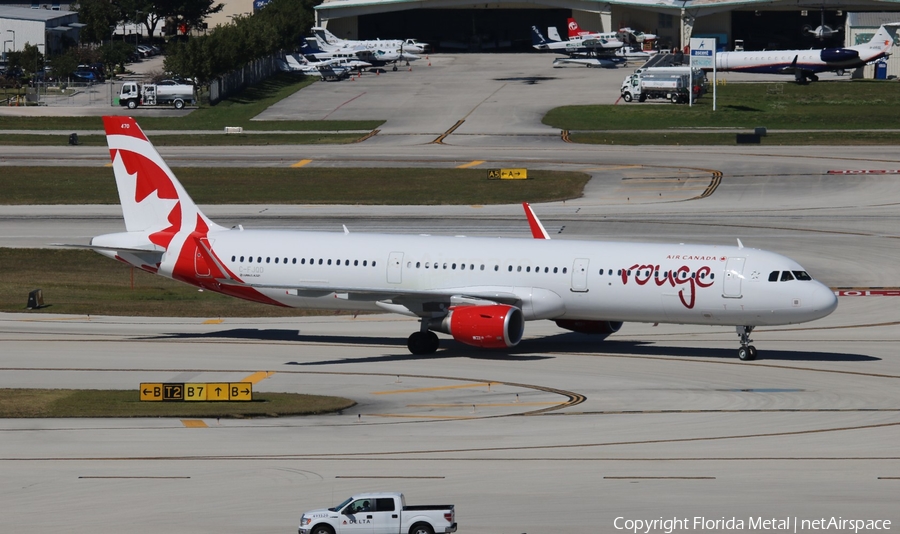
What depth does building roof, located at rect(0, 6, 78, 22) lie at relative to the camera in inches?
7106

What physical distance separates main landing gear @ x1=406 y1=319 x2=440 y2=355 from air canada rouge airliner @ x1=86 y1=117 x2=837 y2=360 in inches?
1.5

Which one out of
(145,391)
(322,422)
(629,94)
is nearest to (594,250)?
(322,422)

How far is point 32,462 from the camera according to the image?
3300cm

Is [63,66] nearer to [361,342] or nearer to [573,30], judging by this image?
[573,30]

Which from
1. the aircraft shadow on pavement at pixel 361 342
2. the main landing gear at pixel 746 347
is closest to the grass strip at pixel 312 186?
the aircraft shadow on pavement at pixel 361 342

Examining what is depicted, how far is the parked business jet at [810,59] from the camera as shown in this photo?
460ft

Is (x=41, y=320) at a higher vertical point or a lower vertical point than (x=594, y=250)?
lower

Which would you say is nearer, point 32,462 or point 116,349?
point 32,462

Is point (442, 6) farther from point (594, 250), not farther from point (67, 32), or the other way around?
point (594, 250)

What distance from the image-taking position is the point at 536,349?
48.8m

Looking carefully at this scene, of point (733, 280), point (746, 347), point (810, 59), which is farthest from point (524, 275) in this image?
point (810, 59)

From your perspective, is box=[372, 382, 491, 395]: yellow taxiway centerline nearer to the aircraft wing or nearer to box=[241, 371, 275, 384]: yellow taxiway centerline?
box=[241, 371, 275, 384]: yellow taxiway centerline

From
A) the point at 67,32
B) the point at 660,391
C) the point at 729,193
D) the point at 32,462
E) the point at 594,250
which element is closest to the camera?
A: the point at 32,462

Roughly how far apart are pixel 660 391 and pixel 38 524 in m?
20.4
